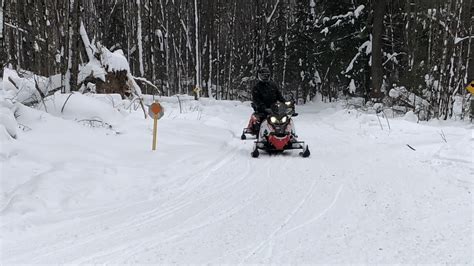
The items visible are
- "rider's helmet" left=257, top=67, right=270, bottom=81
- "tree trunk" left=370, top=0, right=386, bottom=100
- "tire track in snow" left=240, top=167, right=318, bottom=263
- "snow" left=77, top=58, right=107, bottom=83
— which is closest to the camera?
"tire track in snow" left=240, top=167, right=318, bottom=263

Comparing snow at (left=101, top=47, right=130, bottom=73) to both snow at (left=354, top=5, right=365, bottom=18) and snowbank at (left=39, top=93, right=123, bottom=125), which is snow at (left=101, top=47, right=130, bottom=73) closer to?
snowbank at (left=39, top=93, right=123, bottom=125)

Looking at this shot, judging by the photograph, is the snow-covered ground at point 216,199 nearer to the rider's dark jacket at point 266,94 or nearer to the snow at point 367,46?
the rider's dark jacket at point 266,94

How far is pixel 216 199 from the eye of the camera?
18.3ft

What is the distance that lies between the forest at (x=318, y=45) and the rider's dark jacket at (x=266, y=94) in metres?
4.93

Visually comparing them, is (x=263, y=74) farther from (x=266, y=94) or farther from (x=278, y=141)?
(x=278, y=141)

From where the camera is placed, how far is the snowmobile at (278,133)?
859 cm

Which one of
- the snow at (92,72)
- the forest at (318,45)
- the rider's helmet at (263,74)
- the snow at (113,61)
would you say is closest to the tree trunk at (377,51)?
the forest at (318,45)

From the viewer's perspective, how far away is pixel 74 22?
1095 centimetres

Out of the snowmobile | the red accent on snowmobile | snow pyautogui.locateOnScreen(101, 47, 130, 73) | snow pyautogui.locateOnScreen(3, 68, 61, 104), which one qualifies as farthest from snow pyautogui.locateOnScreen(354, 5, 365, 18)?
snow pyautogui.locateOnScreen(3, 68, 61, 104)

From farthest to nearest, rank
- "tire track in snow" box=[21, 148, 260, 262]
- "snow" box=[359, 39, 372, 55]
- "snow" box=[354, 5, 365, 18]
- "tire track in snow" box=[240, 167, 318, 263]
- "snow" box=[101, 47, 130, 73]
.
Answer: "snow" box=[354, 5, 365, 18] < "snow" box=[359, 39, 372, 55] < "snow" box=[101, 47, 130, 73] < "tire track in snow" box=[21, 148, 260, 262] < "tire track in snow" box=[240, 167, 318, 263]

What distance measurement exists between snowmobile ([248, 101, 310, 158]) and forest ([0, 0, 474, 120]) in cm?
495

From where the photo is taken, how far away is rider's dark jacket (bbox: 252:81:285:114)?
9945 mm

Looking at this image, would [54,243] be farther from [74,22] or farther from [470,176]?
[74,22]

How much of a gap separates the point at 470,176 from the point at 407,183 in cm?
93
